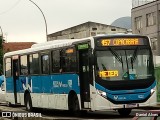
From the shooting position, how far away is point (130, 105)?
1838cm

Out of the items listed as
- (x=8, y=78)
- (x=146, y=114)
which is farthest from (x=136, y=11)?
(x=146, y=114)

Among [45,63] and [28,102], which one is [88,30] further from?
[45,63]

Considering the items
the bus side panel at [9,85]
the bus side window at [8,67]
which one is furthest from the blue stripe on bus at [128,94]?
the bus side window at [8,67]

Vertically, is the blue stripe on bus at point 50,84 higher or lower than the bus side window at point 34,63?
lower

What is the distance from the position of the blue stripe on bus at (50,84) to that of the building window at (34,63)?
28 centimetres

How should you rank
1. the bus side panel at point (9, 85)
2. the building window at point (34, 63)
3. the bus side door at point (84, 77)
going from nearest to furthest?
the bus side door at point (84, 77)
the building window at point (34, 63)
the bus side panel at point (9, 85)

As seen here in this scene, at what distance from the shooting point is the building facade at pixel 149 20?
176 feet

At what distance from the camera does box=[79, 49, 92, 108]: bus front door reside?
61.2 feet

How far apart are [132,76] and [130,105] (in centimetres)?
100

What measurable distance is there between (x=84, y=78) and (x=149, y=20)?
37.5 meters

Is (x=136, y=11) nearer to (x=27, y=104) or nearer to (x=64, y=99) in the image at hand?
(x=27, y=104)

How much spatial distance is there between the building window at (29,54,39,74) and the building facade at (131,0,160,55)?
31.1 meters

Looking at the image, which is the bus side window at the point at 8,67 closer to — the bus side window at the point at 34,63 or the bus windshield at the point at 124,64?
the bus side window at the point at 34,63

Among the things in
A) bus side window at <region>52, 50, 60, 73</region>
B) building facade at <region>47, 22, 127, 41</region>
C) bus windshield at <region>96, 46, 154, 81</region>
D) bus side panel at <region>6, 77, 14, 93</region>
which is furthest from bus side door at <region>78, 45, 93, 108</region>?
building facade at <region>47, 22, 127, 41</region>
